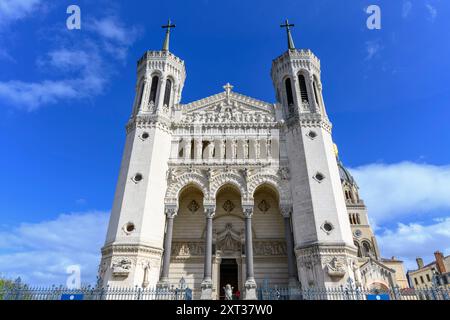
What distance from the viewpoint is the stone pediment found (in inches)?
898

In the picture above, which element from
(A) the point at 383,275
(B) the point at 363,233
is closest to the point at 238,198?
(A) the point at 383,275

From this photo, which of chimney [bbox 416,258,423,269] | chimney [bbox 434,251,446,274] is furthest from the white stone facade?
chimney [bbox 416,258,423,269]

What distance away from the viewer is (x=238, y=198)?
21672mm

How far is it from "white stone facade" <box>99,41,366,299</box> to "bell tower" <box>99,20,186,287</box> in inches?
3.0

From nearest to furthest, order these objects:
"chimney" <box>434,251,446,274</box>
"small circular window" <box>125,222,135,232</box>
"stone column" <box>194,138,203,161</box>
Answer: "small circular window" <box>125,222,135,232</box>
"stone column" <box>194,138,203,161</box>
"chimney" <box>434,251,446,274</box>

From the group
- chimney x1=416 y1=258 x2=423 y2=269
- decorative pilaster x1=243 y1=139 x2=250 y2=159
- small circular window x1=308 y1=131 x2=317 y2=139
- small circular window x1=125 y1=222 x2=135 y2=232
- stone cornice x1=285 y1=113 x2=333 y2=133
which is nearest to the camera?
small circular window x1=125 y1=222 x2=135 y2=232

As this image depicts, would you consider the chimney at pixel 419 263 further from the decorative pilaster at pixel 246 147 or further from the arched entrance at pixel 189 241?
the arched entrance at pixel 189 241

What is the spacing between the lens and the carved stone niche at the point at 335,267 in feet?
53.0

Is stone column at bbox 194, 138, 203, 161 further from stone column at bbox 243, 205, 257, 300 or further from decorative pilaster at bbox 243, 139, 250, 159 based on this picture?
stone column at bbox 243, 205, 257, 300

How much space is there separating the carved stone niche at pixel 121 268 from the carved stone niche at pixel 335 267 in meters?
11.3

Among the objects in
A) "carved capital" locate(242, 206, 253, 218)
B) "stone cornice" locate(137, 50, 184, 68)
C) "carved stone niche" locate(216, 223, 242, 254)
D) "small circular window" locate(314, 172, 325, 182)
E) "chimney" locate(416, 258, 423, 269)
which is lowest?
"carved stone niche" locate(216, 223, 242, 254)

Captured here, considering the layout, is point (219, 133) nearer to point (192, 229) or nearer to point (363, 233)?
point (192, 229)

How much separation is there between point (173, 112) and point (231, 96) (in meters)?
5.01
